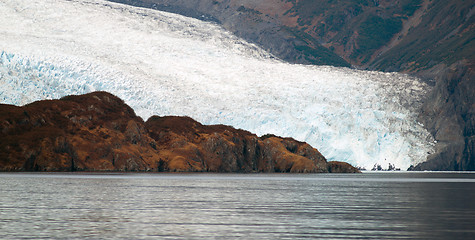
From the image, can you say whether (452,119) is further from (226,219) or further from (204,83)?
(226,219)

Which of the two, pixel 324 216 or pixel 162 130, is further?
pixel 162 130

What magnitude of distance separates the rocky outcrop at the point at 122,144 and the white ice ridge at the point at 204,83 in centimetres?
487

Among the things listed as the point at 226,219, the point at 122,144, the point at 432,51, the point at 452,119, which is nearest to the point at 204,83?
the point at 122,144

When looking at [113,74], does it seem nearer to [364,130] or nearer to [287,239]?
[364,130]

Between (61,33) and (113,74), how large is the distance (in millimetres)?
19165

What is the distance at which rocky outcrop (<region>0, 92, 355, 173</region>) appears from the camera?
173ft

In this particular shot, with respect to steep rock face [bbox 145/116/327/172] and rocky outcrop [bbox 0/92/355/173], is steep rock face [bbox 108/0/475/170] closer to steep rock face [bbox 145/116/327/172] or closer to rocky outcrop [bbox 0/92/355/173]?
steep rock face [bbox 145/116/327/172]

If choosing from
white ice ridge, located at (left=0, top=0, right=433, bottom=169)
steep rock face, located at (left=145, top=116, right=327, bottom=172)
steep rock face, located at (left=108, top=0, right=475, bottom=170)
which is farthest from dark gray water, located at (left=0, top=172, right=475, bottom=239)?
steep rock face, located at (left=108, top=0, right=475, bottom=170)

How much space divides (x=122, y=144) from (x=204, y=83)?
Answer: 28518 millimetres

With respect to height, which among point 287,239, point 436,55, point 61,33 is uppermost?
point 436,55

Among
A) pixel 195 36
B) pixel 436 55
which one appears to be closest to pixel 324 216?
pixel 195 36

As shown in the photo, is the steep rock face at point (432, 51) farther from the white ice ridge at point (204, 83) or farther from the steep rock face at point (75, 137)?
the steep rock face at point (75, 137)

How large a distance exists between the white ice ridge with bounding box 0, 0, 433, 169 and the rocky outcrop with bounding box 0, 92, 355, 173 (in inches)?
192

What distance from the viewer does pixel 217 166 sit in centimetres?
6612
